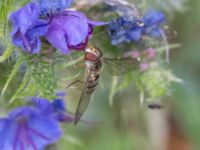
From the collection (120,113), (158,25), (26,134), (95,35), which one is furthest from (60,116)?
(120,113)

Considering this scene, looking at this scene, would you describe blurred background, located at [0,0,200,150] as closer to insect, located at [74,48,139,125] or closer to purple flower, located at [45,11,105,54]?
insect, located at [74,48,139,125]

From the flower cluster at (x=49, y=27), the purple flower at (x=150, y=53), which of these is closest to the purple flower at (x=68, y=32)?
the flower cluster at (x=49, y=27)

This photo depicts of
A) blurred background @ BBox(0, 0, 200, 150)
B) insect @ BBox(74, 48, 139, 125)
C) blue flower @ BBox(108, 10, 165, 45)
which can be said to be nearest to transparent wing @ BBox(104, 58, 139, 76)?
insect @ BBox(74, 48, 139, 125)

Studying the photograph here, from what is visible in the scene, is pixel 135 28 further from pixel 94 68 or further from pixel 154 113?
pixel 154 113

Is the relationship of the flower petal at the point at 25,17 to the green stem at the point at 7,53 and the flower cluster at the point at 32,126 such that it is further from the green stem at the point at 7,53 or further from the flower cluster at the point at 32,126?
the flower cluster at the point at 32,126

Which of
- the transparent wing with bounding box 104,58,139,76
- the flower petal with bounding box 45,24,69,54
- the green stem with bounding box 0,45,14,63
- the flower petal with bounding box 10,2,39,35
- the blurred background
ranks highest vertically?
the flower petal with bounding box 10,2,39,35
